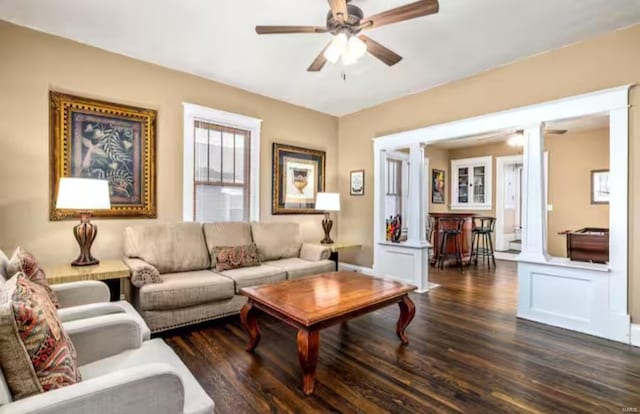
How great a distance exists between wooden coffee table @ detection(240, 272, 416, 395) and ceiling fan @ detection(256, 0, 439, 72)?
6.14 ft

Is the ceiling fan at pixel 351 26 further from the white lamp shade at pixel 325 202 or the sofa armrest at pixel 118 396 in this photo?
the white lamp shade at pixel 325 202

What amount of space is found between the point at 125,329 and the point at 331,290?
5.04 ft

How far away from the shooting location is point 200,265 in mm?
3527

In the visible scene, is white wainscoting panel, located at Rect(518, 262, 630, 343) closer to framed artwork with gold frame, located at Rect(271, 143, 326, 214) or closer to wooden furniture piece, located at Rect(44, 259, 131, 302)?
framed artwork with gold frame, located at Rect(271, 143, 326, 214)

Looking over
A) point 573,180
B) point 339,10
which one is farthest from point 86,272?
point 573,180

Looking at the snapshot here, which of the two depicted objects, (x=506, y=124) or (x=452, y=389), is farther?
(x=506, y=124)

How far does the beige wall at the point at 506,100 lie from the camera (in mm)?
2797

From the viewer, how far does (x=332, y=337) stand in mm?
2863

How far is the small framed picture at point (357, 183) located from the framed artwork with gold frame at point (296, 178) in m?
0.48

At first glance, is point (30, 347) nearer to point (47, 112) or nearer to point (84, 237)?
point (84, 237)

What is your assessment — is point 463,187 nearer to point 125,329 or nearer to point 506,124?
point 506,124

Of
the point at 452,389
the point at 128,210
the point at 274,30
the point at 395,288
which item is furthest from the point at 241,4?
the point at 452,389

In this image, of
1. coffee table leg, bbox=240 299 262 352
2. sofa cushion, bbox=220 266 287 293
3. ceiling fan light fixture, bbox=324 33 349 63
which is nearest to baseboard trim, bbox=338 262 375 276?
sofa cushion, bbox=220 266 287 293

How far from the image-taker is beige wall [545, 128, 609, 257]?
5.57 meters
